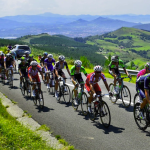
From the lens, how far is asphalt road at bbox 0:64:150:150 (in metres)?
5.93

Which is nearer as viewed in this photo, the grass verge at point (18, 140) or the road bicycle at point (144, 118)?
the grass verge at point (18, 140)

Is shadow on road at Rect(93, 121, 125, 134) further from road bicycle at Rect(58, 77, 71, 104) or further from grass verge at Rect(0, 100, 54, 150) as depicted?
road bicycle at Rect(58, 77, 71, 104)

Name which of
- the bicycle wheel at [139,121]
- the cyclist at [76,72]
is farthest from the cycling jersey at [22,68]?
the bicycle wheel at [139,121]

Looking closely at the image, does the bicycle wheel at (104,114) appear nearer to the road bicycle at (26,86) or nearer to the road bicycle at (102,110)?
the road bicycle at (102,110)

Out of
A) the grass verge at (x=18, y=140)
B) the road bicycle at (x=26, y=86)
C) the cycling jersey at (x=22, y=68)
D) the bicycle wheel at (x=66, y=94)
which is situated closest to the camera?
the grass verge at (x=18, y=140)

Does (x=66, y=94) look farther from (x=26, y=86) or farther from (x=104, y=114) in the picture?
(x=104, y=114)

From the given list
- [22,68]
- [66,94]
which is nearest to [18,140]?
[66,94]

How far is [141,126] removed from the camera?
6922 mm

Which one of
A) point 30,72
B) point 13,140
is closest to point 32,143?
point 13,140

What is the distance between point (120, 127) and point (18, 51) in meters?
28.1

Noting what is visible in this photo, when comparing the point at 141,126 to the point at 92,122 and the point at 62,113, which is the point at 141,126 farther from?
the point at 62,113

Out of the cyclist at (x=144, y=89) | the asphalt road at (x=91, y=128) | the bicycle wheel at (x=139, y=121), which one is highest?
the cyclist at (x=144, y=89)

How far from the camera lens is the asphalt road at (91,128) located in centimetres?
593

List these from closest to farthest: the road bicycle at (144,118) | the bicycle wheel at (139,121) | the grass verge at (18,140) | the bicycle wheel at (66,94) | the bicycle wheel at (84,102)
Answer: the grass verge at (18,140)
the road bicycle at (144,118)
the bicycle wheel at (139,121)
the bicycle wheel at (84,102)
the bicycle wheel at (66,94)
